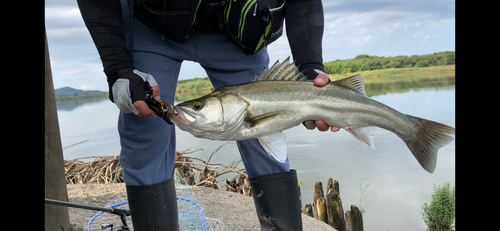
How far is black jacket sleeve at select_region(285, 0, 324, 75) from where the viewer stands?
2.25 metres

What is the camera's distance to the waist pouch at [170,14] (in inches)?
76.9

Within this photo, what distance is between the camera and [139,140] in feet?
6.78

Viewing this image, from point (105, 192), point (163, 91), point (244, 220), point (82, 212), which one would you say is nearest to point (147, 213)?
point (163, 91)

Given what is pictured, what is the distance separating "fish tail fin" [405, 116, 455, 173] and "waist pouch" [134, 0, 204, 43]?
1.38 meters

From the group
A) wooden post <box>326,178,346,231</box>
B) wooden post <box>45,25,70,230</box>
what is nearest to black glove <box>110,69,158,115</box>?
wooden post <box>45,25,70,230</box>

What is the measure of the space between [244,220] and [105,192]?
6.32 feet

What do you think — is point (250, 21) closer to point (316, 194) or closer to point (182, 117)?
point (182, 117)

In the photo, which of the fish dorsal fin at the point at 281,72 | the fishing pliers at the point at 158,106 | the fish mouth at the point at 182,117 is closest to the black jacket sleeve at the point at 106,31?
the fishing pliers at the point at 158,106

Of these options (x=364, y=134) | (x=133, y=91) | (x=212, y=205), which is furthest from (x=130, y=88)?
(x=212, y=205)

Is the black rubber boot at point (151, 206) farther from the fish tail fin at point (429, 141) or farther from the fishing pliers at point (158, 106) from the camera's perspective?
the fish tail fin at point (429, 141)

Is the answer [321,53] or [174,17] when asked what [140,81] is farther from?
[321,53]

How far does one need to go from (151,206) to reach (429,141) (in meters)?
1.65

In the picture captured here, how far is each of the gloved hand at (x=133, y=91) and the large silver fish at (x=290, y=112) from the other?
179 mm

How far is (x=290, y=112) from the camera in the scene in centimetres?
182
